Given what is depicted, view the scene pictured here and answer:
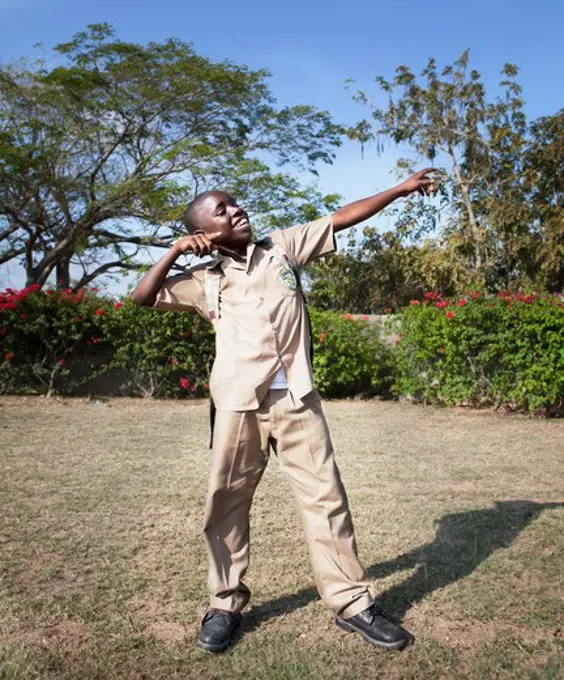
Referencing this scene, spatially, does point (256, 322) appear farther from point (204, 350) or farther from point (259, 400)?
point (204, 350)

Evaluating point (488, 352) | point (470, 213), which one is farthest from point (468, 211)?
point (488, 352)

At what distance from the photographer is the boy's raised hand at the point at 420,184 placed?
3025 mm

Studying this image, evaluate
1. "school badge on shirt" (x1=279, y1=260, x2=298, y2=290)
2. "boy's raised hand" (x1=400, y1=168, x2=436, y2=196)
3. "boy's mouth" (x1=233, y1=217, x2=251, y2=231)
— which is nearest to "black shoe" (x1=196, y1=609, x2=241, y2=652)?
"school badge on shirt" (x1=279, y1=260, x2=298, y2=290)

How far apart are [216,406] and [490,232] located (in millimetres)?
18841

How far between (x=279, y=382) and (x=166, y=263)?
2.18 ft

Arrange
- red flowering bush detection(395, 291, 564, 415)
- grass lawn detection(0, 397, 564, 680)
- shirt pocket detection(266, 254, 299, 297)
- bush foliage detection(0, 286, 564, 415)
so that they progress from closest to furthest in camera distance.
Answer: grass lawn detection(0, 397, 564, 680) → shirt pocket detection(266, 254, 299, 297) → red flowering bush detection(395, 291, 564, 415) → bush foliage detection(0, 286, 564, 415)

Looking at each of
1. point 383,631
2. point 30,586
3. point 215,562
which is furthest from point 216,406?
point 30,586

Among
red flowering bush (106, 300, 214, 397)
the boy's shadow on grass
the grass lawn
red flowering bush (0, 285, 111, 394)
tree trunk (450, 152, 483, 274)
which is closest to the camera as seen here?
the grass lawn

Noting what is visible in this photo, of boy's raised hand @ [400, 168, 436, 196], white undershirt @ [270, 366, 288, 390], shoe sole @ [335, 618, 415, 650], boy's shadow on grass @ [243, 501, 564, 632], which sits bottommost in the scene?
boy's shadow on grass @ [243, 501, 564, 632]

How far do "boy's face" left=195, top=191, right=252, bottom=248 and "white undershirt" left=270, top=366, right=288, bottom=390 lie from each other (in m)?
0.56

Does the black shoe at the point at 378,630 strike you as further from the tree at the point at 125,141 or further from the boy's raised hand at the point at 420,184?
the tree at the point at 125,141

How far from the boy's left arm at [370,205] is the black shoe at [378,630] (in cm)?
159

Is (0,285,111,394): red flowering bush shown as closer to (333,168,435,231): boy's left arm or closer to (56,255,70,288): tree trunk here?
(333,168,435,231): boy's left arm

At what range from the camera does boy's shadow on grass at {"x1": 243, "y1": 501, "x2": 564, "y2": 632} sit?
3.37 meters
